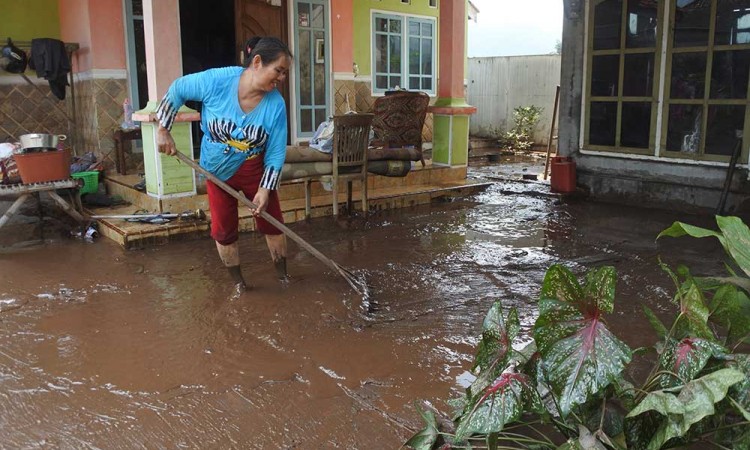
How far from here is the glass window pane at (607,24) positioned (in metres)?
7.37

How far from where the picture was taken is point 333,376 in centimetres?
303

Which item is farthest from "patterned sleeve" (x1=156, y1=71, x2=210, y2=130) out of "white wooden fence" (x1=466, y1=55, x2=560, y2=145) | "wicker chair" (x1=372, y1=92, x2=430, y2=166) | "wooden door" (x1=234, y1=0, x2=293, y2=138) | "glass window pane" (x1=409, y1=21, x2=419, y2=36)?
"white wooden fence" (x1=466, y1=55, x2=560, y2=145)

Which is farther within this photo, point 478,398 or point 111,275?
point 111,275

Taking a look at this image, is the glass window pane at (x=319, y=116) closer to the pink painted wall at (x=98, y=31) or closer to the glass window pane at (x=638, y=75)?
the pink painted wall at (x=98, y=31)

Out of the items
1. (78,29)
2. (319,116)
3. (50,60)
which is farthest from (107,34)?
(319,116)

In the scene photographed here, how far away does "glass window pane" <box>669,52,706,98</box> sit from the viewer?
263 inches

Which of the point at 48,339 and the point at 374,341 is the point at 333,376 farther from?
the point at 48,339

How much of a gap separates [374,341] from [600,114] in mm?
5565

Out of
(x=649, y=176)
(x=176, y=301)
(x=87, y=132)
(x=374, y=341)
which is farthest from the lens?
(x=87, y=132)

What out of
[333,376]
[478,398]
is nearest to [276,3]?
[333,376]

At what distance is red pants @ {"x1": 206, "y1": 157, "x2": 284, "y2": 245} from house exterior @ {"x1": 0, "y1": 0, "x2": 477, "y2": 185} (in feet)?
7.52

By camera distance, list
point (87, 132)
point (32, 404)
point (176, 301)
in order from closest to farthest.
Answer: point (32, 404) < point (176, 301) < point (87, 132)

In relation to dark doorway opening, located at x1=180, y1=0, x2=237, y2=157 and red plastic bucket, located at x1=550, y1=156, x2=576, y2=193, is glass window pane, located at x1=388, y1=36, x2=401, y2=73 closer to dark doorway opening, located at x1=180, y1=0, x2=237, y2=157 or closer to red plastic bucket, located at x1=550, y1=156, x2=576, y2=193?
dark doorway opening, located at x1=180, y1=0, x2=237, y2=157

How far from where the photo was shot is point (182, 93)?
3.91 meters
